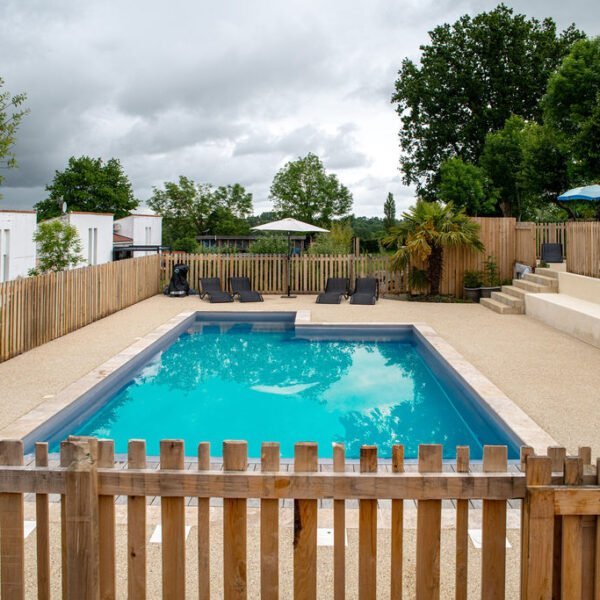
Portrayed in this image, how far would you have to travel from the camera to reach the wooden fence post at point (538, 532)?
216 centimetres

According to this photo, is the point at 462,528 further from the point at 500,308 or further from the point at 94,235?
the point at 94,235

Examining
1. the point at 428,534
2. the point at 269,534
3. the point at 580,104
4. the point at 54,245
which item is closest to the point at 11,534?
the point at 269,534

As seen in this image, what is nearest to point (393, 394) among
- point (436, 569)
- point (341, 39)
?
point (436, 569)

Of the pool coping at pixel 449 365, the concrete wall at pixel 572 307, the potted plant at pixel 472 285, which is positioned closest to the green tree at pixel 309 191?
the potted plant at pixel 472 285

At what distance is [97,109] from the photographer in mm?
22531

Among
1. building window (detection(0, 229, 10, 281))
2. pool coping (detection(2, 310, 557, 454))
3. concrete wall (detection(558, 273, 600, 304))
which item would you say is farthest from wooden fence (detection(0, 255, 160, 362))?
concrete wall (detection(558, 273, 600, 304))

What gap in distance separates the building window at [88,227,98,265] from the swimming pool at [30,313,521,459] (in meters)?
Answer: 12.7

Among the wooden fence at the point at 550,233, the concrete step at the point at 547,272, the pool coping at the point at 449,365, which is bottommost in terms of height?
the pool coping at the point at 449,365

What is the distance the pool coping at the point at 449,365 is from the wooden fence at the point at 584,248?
3.76m

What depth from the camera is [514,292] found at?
1534 cm

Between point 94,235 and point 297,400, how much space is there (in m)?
17.9

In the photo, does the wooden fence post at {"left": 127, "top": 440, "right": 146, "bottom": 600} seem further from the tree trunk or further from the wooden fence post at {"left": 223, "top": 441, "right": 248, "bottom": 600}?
the tree trunk

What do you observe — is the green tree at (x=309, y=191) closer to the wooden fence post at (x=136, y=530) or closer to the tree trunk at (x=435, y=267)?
the tree trunk at (x=435, y=267)

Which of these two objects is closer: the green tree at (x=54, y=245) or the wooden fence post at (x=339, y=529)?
the wooden fence post at (x=339, y=529)
